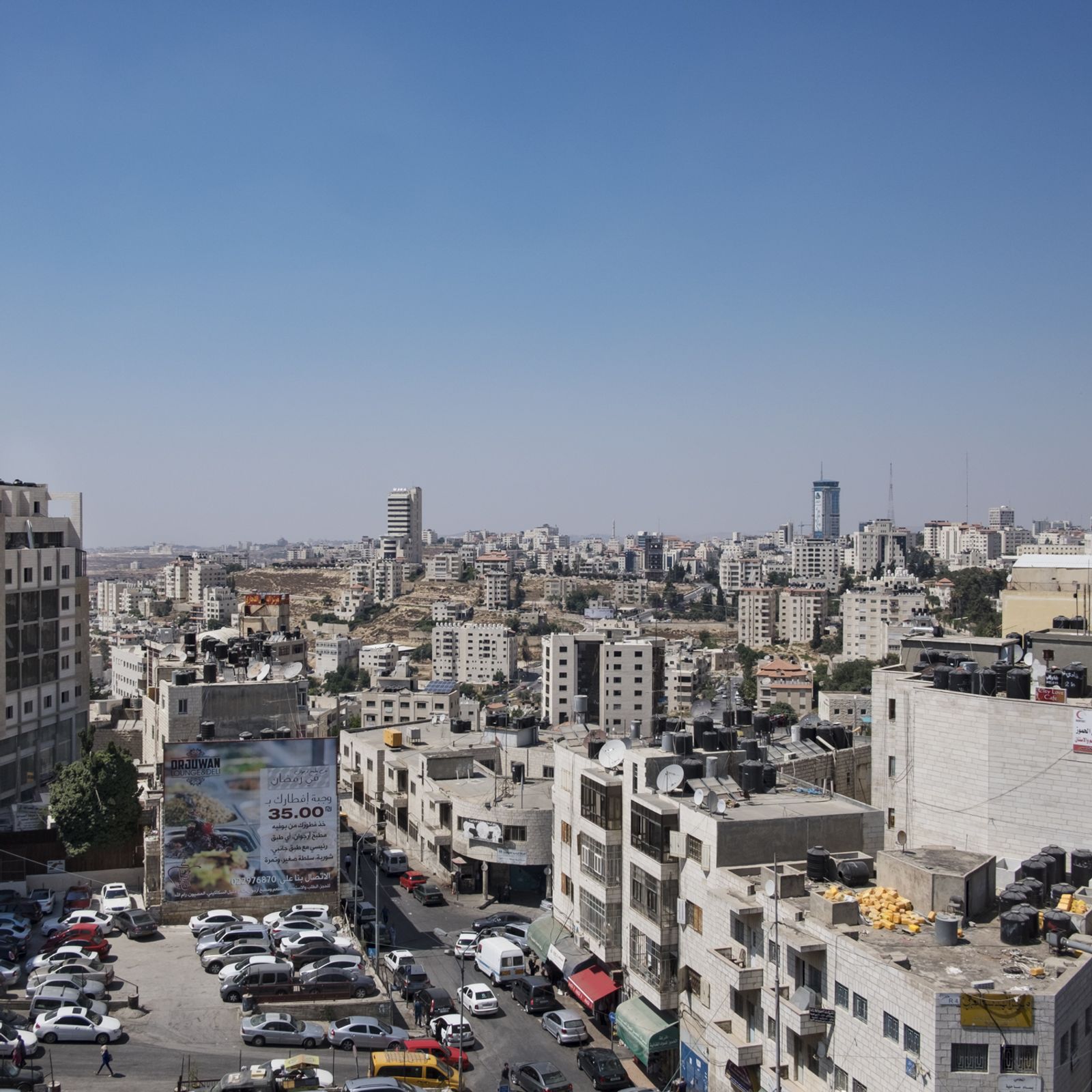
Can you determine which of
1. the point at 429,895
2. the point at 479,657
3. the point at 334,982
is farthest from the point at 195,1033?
the point at 479,657

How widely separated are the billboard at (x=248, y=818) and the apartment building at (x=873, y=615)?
7378 centimetres

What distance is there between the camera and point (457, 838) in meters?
30.8

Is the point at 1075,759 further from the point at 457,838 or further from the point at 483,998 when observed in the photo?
the point at 457,838

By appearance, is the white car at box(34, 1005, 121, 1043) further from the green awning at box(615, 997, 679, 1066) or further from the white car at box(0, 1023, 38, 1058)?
the green awning at box(615, 997, 679, 1066)

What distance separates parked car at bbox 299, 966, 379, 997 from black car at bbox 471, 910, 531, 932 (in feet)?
20.1

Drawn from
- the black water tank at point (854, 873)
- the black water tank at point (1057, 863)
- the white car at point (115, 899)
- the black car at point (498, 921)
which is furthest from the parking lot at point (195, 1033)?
the black water tank at point (1057, 863)

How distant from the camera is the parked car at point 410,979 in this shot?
74.4ft

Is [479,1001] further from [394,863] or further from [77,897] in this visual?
[394,863]

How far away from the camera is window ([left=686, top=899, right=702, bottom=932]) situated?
19047 mm

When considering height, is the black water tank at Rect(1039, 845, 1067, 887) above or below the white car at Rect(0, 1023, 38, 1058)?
above

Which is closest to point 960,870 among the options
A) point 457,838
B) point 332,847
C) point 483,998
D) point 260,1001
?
point 483,998

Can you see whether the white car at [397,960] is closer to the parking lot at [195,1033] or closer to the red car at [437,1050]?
the parking lot at [195,1033]

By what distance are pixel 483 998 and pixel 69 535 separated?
2403cm

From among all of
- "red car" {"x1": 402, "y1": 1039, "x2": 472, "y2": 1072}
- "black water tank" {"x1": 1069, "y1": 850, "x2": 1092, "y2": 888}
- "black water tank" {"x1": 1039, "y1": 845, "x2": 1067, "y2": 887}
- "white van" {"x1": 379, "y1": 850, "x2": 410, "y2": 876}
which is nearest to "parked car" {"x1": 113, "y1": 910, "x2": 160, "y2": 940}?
"red car" {"x1": 402, "y1": 1039, "x2": 472, "y2": 1072}
